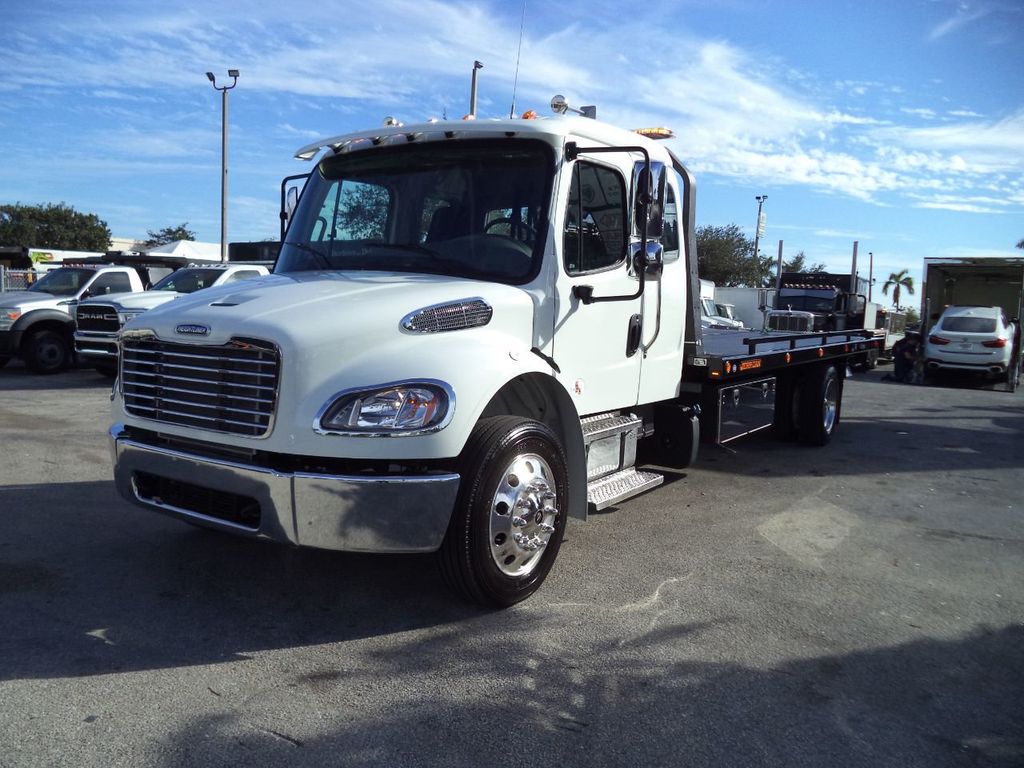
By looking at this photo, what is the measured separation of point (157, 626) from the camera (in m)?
3.97

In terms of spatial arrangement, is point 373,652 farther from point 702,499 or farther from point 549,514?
point 702,499

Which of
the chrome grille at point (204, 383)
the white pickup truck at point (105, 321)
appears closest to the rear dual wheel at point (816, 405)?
the chrome grille at point (204, 383)

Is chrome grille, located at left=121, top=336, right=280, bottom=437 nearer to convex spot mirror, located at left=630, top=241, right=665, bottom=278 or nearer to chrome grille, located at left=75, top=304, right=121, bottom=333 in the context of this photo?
convex spot mirror, located at left=630, top=241, right=665, bottom=278

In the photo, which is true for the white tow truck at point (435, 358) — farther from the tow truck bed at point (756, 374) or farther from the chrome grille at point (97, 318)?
the chrome grille at point (97, 318)

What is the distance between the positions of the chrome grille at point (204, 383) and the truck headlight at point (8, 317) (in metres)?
11.9

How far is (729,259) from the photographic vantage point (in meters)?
56.2

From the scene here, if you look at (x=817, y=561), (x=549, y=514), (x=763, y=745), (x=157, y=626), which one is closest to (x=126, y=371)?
(x=157, y=626)

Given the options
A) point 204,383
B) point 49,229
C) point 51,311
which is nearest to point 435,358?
point 204,383

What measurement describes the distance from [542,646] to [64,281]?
588 inches

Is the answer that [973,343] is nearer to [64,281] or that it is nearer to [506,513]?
[506,513]

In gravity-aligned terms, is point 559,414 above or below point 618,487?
above

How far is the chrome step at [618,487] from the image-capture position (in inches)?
197

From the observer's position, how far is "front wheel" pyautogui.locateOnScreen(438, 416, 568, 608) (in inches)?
155

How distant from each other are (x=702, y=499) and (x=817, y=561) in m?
1.67
